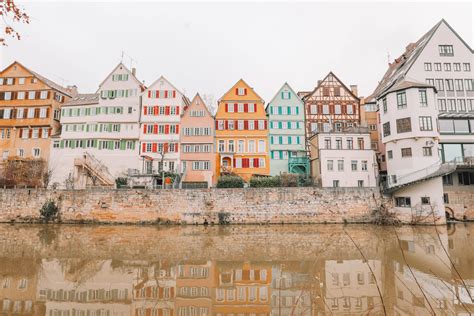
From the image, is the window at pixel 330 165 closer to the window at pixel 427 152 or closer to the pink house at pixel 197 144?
the window at pixel 427 152

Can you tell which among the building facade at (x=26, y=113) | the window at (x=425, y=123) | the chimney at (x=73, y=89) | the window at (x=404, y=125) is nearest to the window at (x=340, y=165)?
the window at (x=404, y=125)

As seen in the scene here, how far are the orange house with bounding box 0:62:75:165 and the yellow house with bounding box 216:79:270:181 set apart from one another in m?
20.8

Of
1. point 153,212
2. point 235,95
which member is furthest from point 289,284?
point 235,95

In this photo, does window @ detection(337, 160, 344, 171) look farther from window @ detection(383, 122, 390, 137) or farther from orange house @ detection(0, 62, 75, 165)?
orange house @ detection(0, 62, 75, 165)

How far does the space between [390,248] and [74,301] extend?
14119 mm

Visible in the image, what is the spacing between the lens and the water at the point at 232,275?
307 inches

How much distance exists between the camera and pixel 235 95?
A: 117 ft

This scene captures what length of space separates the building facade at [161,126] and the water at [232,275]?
48.3 feet

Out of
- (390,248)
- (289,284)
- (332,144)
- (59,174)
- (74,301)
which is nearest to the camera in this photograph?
(74,301)

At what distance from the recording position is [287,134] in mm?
35156

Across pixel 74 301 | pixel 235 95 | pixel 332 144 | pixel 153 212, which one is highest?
pixel 235 95

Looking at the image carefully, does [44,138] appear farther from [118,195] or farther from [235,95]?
[235,95]

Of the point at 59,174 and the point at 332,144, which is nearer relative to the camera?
the point at 332,144

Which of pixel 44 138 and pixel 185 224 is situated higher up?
pixel 44 138
